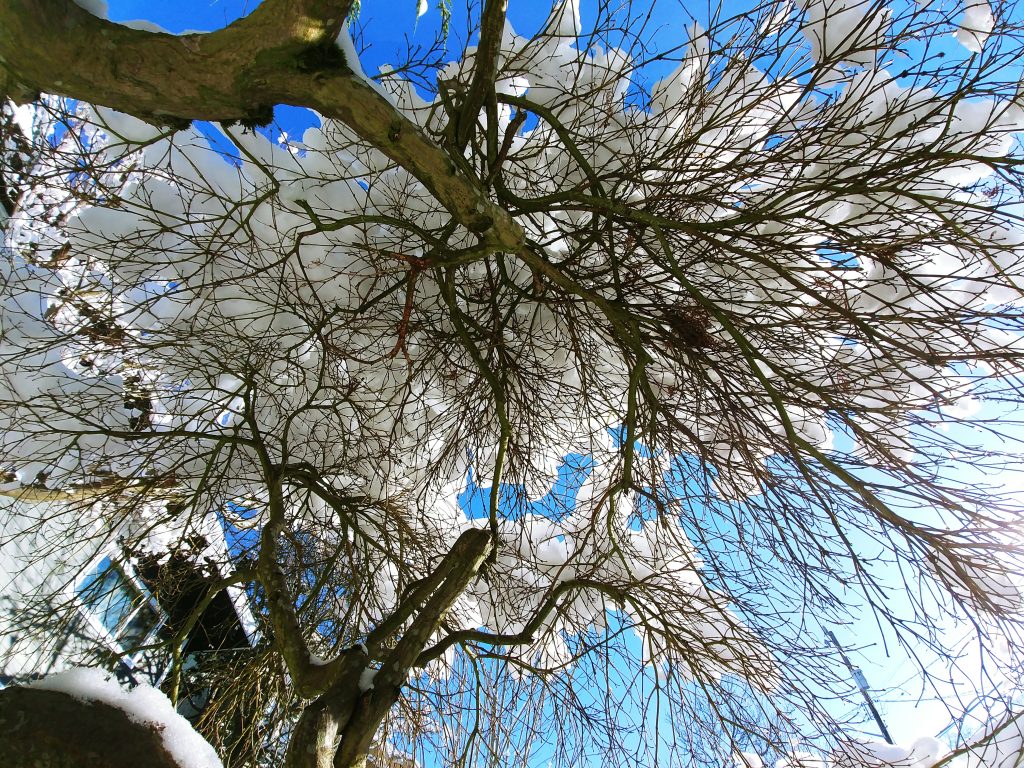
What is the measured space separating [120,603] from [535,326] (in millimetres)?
5175

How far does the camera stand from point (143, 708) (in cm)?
142

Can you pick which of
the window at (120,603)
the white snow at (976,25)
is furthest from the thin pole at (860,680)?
the window at (120,603)

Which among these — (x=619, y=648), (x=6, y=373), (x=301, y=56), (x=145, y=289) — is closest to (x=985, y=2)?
Answer: (x=301, y=56)

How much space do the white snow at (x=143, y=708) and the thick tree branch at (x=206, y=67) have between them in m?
2.08

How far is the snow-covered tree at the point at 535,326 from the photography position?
2.70 metres

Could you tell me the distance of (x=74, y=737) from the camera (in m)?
1.33

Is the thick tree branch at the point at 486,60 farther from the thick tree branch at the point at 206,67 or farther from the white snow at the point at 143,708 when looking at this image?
the white snow at the point at 143,708

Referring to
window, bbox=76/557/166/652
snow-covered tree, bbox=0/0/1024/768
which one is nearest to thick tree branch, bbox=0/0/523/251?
snow-covered tree, bbox=0/0/1024/768

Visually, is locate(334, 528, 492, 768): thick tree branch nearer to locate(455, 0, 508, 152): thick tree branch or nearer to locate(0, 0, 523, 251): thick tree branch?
locate(0, 0, 523, 251): thick tree branch

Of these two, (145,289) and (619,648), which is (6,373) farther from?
(619,648)

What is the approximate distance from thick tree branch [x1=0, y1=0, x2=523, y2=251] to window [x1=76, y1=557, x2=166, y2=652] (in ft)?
9.34

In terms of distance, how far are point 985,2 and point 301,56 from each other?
3.17m

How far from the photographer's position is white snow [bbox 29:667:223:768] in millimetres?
1384

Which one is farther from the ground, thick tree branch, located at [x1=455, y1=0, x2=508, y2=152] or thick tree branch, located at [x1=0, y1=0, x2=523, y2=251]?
thick tree branch, located at [x1=455, y1=0, x2=508, y2=152]
